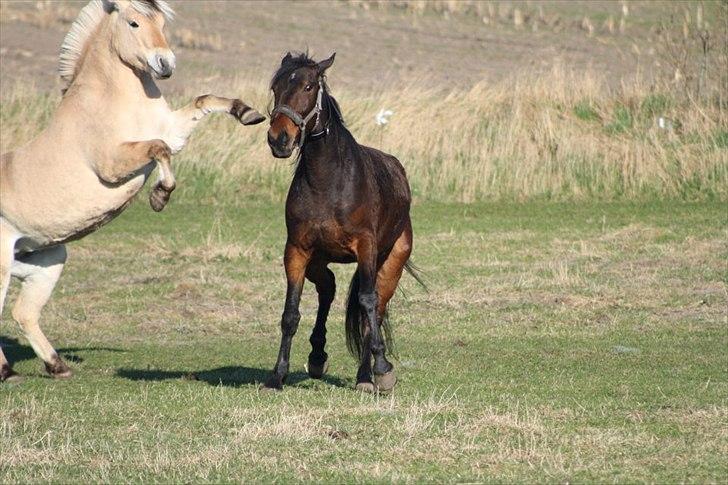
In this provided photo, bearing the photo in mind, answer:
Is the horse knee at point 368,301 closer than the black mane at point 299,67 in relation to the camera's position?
No

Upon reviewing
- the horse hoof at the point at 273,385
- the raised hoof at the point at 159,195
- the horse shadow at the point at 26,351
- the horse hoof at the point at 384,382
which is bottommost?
the horse shadow at the point at 26,351

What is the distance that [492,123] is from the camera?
74.4 feet

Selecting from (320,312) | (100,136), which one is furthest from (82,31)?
(320,312)

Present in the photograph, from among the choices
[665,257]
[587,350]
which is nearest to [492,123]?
[665,257]

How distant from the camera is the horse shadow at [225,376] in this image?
10195 mm

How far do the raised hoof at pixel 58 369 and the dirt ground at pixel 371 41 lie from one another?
60.5 ft

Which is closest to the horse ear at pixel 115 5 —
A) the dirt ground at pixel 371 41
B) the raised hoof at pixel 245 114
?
the raised hoof at pixel 245 114

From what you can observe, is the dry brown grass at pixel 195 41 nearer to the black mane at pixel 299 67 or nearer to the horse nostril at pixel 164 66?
the horse nostril at pixel 164 66

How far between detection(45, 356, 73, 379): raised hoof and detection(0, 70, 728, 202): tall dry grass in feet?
35.7

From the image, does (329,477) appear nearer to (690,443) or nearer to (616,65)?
(690,443)

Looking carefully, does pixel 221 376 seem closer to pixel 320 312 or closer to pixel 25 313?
pixel 320 312

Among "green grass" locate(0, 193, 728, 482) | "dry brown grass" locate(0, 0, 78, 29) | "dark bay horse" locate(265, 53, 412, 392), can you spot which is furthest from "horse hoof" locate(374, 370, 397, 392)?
"dry brown grass" locate(0, 0, 78, 29)

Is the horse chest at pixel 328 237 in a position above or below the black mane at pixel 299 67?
below

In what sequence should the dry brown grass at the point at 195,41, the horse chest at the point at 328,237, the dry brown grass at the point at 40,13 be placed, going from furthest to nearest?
the dry brown grass at the point at 40,13
the dry brown grass at the point at 195,41
the horse chest at the point at 328,237
